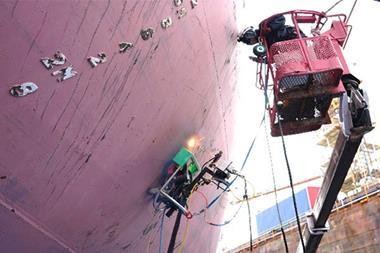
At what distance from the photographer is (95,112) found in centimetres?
216

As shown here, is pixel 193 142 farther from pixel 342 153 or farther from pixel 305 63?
pixel 342 153

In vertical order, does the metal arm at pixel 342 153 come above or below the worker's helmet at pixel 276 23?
below

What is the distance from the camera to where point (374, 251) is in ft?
23.5

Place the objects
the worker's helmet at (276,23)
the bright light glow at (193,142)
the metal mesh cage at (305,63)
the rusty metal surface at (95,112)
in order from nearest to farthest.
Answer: the rusty metal surface at (95,112), the metal mesh cage at (305,63), the bright light glow at (193,142), the worker's helmet at (276,23)

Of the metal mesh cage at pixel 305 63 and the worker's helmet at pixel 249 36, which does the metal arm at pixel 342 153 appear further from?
the worker's helmet at pixel 249 36

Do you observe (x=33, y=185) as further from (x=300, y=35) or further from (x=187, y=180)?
(x=300, y=35)

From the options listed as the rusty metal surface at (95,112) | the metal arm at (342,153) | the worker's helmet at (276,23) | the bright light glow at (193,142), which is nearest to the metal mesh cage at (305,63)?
the metal arm at (342,153)

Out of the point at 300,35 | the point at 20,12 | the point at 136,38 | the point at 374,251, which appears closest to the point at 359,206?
the point at 374,251

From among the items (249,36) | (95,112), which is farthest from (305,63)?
(95,112)

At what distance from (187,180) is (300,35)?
1705 mm

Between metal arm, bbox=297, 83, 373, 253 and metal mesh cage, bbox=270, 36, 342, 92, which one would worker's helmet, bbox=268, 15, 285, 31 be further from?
metal arm, bbox=297, 83, 373, 253

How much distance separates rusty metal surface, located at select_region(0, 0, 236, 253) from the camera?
179 cm

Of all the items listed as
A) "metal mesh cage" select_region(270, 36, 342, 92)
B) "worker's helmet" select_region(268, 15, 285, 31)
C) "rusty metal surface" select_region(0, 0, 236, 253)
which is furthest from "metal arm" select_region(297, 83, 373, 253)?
"rusty metal surface" select_region(0, 0, 236, 253)

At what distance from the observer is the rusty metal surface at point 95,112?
5.87 ft
